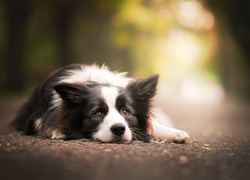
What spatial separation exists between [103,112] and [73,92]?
603 millimetres

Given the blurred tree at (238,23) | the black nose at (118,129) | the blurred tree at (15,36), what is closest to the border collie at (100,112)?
the black nose at (118,129)

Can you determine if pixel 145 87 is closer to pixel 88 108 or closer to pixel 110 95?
pixel 110 95

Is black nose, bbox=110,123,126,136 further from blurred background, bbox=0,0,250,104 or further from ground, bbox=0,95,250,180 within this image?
blurred background, bbox=0,0,250,104

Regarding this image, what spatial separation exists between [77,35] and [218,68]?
15869 millimetres

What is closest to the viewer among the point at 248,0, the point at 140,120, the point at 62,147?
the point at 62,147

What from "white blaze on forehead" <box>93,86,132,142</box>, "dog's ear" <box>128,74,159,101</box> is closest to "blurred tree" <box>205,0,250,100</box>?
"dog's ear" <box>128,74,159,101</box>

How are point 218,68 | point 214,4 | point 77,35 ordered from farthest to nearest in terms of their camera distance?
point 218,68 < point 77,35 < point 214,4

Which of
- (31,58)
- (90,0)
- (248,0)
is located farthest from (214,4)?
(31,58)

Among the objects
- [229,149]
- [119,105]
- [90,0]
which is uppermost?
[90,0]

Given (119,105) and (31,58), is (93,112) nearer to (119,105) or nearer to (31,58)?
(119,105)

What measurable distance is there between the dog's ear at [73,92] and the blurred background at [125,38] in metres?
14.3

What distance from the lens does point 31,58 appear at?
2398cm

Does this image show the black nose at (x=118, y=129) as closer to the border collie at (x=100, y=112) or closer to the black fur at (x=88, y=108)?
the border collie at (x=100, y=112)

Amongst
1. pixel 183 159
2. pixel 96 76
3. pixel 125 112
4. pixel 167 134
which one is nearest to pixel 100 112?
pixel 125 112
